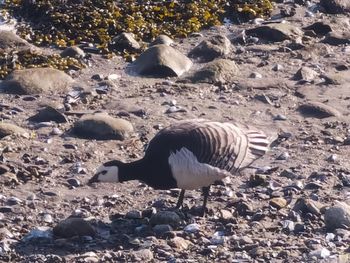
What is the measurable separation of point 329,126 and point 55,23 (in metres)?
3.78

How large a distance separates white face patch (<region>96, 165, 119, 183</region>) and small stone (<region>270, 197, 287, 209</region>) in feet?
4.04

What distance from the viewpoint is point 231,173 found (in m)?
7.78

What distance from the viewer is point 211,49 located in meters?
11.6

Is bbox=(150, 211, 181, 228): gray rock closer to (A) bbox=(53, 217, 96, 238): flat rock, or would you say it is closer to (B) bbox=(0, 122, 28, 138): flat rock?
(A) bbox=(53, 217, 96, 238): flat rock

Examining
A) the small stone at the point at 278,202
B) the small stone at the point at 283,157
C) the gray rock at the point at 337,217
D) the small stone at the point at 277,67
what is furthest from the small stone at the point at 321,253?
the small stone at the point at 277,67

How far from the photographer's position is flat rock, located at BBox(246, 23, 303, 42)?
1219 cm

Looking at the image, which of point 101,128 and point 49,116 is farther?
point 49,116

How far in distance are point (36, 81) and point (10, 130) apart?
127 centimetres

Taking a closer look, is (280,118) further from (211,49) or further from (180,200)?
(180,200)

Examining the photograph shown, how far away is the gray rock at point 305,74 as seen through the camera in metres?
11.1

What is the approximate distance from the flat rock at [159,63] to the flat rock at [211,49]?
1.32 ft

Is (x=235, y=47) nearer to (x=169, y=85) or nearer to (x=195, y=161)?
(x=169, y=85)

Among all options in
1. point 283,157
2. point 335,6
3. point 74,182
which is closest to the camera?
point 74,182

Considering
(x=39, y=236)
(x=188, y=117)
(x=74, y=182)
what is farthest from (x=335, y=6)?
(x=39, y=236)
